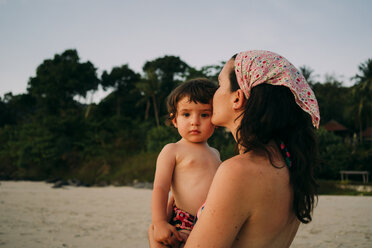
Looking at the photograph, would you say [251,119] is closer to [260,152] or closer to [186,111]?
[260,152]

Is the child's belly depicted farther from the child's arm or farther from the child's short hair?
the child's short hair

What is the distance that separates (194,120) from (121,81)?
115 feet

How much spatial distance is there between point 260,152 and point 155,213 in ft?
3.04

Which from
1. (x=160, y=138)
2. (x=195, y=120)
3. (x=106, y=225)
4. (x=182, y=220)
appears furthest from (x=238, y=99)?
(x=160, y=138)

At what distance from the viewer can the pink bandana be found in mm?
1365

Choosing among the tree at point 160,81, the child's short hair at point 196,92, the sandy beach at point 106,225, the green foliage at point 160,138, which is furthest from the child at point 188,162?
the tree at point 160,81

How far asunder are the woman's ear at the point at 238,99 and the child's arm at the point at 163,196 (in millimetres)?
823

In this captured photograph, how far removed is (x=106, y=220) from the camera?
859cm

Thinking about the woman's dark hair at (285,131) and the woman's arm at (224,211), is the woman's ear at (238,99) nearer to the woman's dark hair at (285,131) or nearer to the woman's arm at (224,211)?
the woman's dark hair at (285,131)

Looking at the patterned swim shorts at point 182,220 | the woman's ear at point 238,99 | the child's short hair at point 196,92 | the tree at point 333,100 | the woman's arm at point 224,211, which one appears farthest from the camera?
the tree at point 333,100

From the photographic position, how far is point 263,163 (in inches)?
51.9

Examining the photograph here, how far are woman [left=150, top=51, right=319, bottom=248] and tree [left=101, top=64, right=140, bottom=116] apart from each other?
1343 inches

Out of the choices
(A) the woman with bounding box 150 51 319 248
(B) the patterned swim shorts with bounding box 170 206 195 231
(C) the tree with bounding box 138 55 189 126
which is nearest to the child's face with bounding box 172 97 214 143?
(B) the patterned swim shorts with bounding box 170 206 195 231

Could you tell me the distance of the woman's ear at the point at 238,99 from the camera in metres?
1.47
